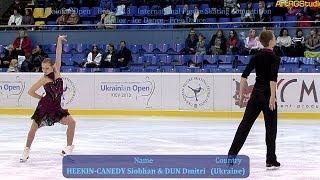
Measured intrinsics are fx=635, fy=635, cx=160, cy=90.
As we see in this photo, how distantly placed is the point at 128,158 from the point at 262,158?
Answer: 181cm

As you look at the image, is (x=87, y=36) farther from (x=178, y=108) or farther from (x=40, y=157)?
(x=40, y=157)

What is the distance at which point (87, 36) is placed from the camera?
1909 cm

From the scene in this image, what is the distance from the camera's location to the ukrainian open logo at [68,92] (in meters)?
16.2

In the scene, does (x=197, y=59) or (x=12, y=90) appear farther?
(x=197, y=59)

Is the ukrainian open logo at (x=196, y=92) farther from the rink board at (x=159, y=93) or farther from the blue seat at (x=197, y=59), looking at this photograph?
the blue seat at (x=197, y=59)

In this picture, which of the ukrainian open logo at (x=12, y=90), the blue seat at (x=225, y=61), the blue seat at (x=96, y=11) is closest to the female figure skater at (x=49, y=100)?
the ukrainian open logo at (x=12, y=90)

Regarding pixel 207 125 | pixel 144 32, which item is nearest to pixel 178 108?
pixel 207 125

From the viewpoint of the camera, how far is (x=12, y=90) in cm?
1662

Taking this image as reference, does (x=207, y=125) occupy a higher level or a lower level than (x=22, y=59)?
lower

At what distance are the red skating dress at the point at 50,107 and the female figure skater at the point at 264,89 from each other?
225cm

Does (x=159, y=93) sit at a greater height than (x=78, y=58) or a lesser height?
lesser

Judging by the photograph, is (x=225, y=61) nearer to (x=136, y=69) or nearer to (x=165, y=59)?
(x=165, y=59)

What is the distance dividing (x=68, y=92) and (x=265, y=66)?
9833 mm
